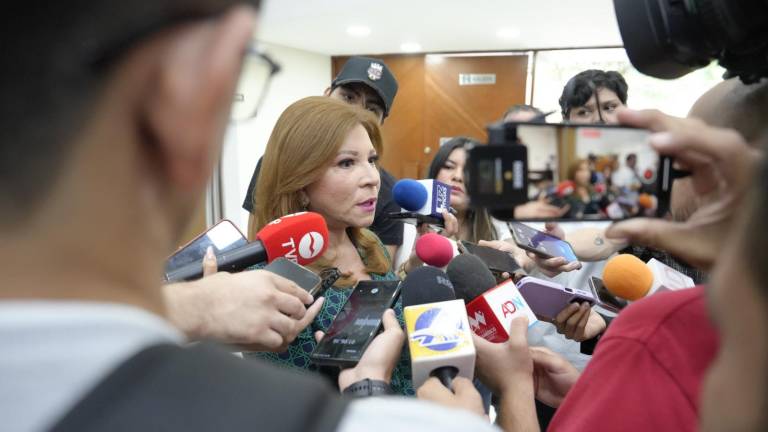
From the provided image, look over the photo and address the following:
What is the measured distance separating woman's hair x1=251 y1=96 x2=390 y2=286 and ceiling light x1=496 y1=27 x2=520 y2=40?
12.8 ft

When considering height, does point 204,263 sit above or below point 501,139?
below

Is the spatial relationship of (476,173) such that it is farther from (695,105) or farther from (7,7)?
(7,7)

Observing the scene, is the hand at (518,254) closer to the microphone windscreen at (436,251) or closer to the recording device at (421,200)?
the recording device at (421,200)

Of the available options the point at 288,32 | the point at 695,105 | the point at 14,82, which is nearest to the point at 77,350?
the point at 14,82

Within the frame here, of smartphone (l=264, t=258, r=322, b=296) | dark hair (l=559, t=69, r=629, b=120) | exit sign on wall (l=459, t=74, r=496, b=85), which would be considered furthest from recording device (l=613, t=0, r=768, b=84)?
exit sign on wall (l=459, t=74, r=496, b=85)

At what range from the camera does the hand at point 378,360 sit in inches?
36.7

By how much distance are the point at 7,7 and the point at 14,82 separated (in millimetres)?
43

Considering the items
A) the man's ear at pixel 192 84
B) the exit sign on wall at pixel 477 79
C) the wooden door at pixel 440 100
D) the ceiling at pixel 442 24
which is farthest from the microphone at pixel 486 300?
the exit sign on wall at pixel 477 79

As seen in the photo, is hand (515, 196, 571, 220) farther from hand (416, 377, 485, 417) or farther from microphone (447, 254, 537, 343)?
microphone (447, 254, 537, 343)

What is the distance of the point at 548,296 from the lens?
4.27 ft

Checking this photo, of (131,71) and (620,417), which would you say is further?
(620,417)

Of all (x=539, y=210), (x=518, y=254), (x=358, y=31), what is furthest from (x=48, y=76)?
(x=358, y=31)

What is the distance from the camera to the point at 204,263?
3.62 feet

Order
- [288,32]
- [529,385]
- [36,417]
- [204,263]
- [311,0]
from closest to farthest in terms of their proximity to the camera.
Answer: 1. [36,417]
2. [529,385]
3. [204,263]
4. [311,0]
5. [288,32]
